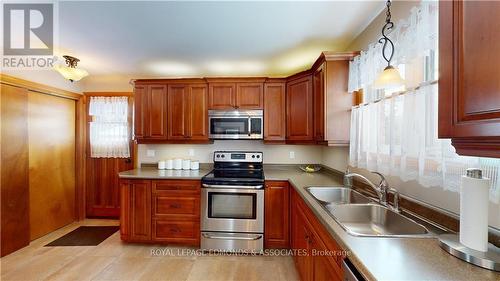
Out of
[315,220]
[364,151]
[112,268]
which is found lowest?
[112,268]

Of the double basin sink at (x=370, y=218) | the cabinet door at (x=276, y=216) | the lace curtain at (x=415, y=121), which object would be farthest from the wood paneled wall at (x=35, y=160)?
the lace curtain at (x=415, y=121)

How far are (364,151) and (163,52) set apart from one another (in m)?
2.62

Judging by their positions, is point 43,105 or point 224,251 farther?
point 43,105

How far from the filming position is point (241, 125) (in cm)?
307

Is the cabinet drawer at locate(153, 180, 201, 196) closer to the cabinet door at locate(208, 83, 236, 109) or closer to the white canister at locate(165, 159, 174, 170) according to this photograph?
the white canister at locate(165, 159, 174, 170)

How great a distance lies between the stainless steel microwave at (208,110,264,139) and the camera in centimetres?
306

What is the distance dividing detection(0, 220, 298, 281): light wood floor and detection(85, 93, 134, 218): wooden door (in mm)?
996

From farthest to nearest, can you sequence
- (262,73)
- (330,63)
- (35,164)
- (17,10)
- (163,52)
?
(262,73) < (35,164) < (163,52) < (330,63) < (17,10)

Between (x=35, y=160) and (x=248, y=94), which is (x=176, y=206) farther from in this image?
(x=35, y=160)

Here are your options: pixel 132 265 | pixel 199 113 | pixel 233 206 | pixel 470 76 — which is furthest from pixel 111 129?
pixel 470 76

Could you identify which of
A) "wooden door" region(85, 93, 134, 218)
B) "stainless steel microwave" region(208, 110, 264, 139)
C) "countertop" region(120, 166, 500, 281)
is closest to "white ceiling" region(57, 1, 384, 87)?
"stainless steel microwave" region(208, 110, 264, 139)

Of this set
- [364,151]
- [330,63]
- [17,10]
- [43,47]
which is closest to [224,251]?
[364,151]

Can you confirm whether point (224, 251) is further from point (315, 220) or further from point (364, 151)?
point (364, 151)

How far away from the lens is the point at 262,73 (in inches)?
141
